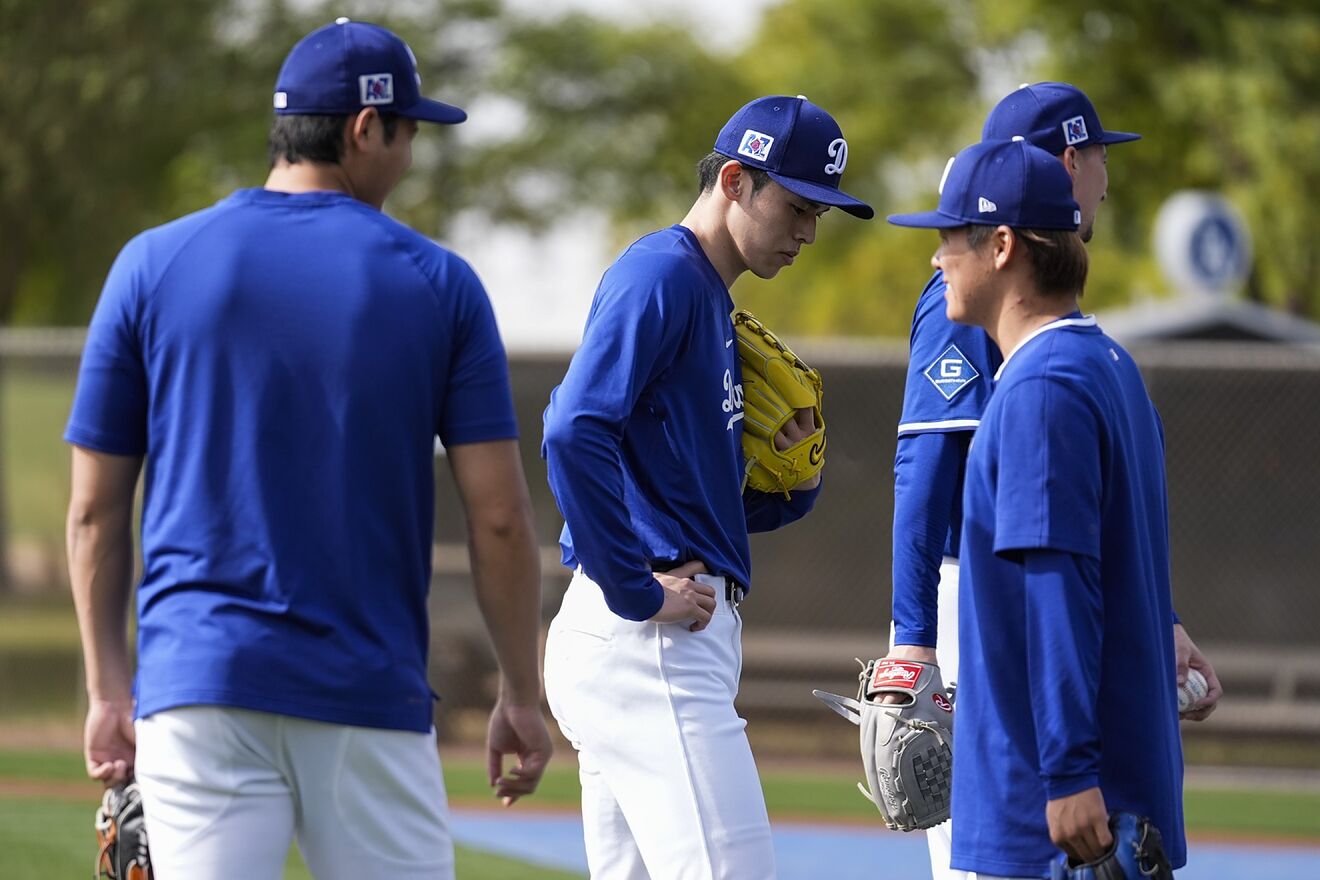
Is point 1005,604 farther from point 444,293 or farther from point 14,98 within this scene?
point 14,98

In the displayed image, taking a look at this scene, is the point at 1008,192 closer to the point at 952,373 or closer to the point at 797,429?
the point at 952,373

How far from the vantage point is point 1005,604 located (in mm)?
3240

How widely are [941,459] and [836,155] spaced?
763 mm

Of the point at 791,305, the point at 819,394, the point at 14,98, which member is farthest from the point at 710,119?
the point at 819,394

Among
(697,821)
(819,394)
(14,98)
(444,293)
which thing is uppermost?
(14,98)

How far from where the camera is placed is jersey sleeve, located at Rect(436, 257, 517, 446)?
3182mm

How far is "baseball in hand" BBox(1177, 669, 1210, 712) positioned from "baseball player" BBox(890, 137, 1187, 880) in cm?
79

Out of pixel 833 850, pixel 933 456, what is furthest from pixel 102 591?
pixel 833 850

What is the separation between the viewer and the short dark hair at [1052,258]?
11.0 ft

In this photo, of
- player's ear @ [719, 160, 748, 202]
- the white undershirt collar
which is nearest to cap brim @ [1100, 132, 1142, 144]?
player's ear @ [719, 160, 748, 202]

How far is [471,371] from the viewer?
10.5ft

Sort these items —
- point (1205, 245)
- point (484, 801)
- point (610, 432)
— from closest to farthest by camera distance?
point (610, 432), point (484, 801), point (1205, 245)

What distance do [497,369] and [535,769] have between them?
2.56ft

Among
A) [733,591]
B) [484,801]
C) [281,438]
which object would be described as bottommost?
[484,801]
